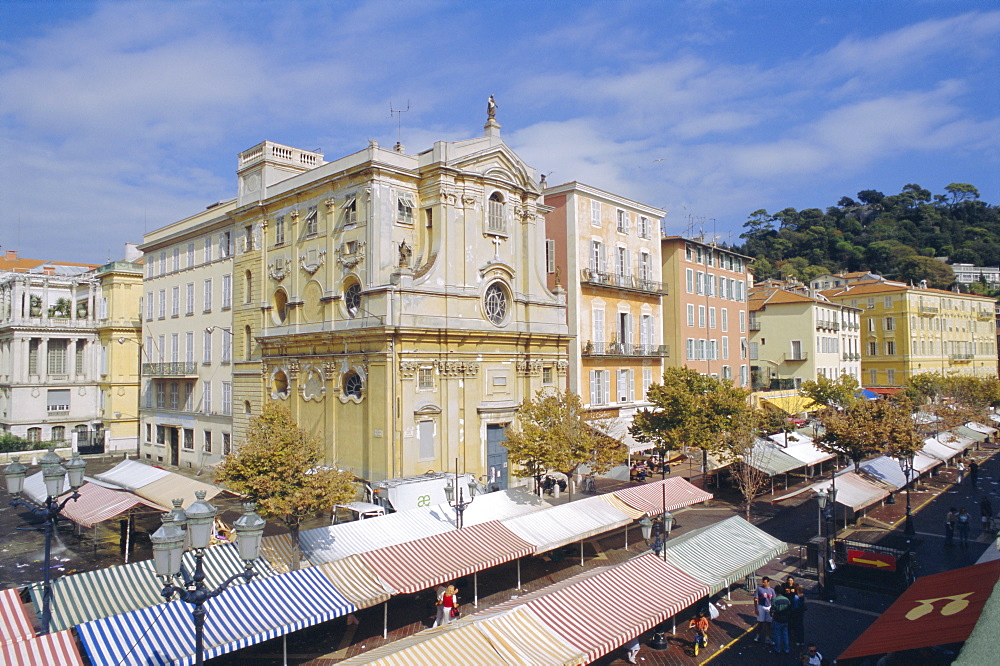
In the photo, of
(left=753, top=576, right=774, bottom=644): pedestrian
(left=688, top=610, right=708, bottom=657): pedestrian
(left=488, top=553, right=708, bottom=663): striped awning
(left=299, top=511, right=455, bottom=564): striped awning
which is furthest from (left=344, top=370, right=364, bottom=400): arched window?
(left=753, top=576, right=774, bottom=644): pedestrian

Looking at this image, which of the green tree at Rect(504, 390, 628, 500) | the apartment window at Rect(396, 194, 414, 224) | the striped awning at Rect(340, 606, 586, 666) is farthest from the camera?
the apartment window at Rect(396, 194, 414, 224)

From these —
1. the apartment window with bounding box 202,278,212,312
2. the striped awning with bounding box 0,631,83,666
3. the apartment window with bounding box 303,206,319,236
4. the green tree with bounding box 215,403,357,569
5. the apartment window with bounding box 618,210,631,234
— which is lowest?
the striped awning with bounding box 0,631,83,666

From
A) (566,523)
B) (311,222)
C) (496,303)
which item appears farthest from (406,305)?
(566,523)

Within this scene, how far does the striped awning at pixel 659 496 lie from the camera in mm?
23844

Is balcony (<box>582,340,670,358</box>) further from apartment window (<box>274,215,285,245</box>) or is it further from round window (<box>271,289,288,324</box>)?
apartment window (<box>274,215,285,245</box>)

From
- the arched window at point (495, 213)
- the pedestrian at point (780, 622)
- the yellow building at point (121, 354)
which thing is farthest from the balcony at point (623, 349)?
the yellow building at point (121, 354)

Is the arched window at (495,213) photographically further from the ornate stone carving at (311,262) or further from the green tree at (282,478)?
the green tree at (282,478)

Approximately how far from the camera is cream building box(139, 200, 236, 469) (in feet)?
129

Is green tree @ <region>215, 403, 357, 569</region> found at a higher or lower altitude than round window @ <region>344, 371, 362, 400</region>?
lower

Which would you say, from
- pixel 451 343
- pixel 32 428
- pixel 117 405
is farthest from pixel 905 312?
pixel 32 428

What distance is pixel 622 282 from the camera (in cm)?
4134

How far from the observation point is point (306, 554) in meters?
18.3

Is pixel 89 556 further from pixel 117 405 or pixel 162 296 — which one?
pixel 117 405

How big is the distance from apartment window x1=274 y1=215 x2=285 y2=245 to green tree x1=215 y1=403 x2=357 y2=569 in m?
17.6
